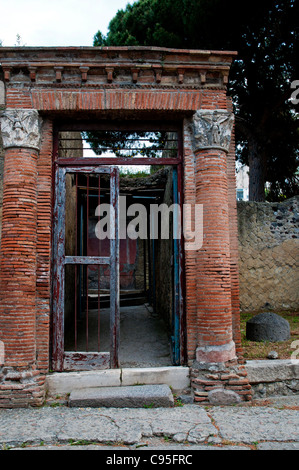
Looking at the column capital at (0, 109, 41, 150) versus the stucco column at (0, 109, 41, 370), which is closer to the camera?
the stucco column at (0, 109, 41, 370)

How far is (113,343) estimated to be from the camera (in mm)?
4750

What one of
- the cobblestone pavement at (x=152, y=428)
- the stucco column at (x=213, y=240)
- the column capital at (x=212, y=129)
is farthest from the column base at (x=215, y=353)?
the column capital at (x=212, y=129)

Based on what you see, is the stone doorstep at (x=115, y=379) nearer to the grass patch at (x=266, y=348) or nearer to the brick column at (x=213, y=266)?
the brick column at (x=213, y=266)

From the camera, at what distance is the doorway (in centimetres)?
477

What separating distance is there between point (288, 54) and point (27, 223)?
28.7 feet

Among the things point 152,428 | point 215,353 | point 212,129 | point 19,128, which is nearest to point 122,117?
point 212,129

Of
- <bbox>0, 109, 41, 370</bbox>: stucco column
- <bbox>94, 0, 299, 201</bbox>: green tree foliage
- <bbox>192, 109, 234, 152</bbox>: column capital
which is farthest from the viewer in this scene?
<bbox>94, 0, 299, 201</bbox>: green tree foliage

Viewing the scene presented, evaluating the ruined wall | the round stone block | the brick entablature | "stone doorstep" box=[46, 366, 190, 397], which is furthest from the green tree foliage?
"stone doorstep" box=[46, 366, 190, 397]

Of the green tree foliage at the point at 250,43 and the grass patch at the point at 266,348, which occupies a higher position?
the green tree foliage at the point at 250,43

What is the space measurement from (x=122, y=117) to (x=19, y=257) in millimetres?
2227

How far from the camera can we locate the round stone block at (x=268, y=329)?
19.9 ft

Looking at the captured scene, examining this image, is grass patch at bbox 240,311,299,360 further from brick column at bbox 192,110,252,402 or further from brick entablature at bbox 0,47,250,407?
brick column at bbox 192,110,252,402

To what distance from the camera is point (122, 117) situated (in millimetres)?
4996

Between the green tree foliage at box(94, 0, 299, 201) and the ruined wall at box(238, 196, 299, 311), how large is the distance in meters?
1.77
